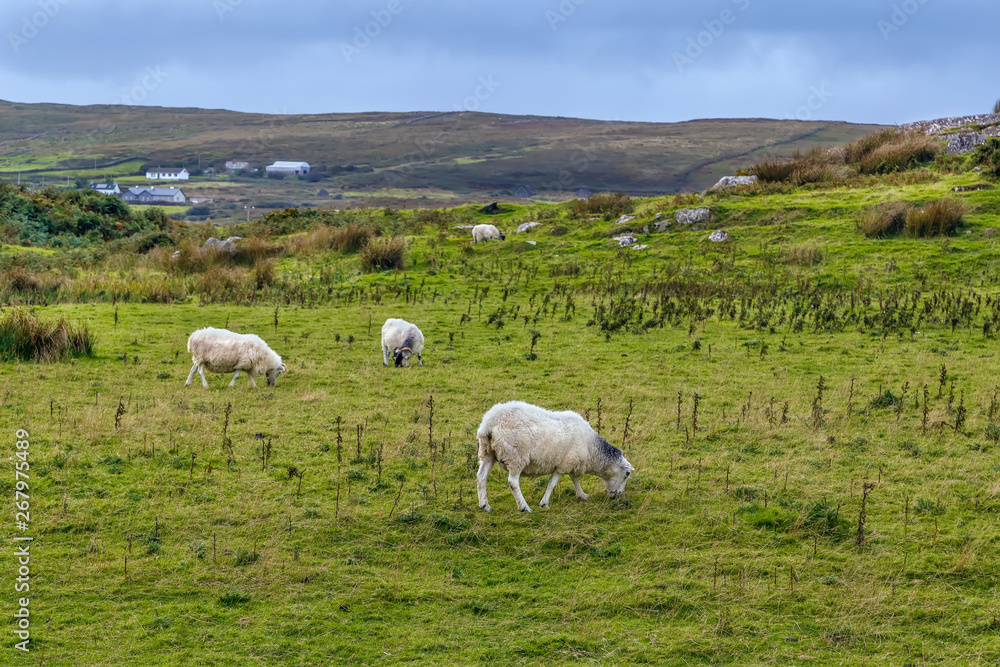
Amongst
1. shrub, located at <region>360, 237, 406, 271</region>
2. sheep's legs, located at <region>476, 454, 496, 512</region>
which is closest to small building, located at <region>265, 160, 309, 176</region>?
shrub, located at <region>360, 237, 406, 271</region>

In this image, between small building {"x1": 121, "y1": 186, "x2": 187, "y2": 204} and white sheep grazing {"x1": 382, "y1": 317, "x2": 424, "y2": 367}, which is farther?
small building {"x1": 121, "y1": 186, "x2": 187, "y2": 204}

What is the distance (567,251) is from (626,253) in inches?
110

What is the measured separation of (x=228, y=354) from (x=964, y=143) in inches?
1582

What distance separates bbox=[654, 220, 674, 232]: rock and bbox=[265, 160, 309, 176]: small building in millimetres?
140170

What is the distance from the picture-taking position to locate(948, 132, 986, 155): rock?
141ft

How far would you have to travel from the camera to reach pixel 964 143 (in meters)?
43.4

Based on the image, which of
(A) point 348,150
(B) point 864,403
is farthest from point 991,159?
(A) point 348,150

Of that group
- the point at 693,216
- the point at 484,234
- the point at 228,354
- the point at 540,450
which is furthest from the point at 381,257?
the point at 540,450

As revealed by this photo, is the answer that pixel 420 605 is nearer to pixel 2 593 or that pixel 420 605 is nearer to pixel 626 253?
pixel 2 593

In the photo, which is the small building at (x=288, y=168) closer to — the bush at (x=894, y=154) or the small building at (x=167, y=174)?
the small building at (x=167, y=174)

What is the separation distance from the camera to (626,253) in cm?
3419

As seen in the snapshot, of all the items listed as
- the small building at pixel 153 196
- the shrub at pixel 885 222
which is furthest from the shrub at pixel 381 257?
the small building at pixel 153 196

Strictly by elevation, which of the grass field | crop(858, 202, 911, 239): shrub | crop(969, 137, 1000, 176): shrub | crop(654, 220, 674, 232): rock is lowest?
the grass field

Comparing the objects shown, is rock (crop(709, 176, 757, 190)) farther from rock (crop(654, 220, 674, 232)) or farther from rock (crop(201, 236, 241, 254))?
rock (crop(201, 236, 241, 254))
